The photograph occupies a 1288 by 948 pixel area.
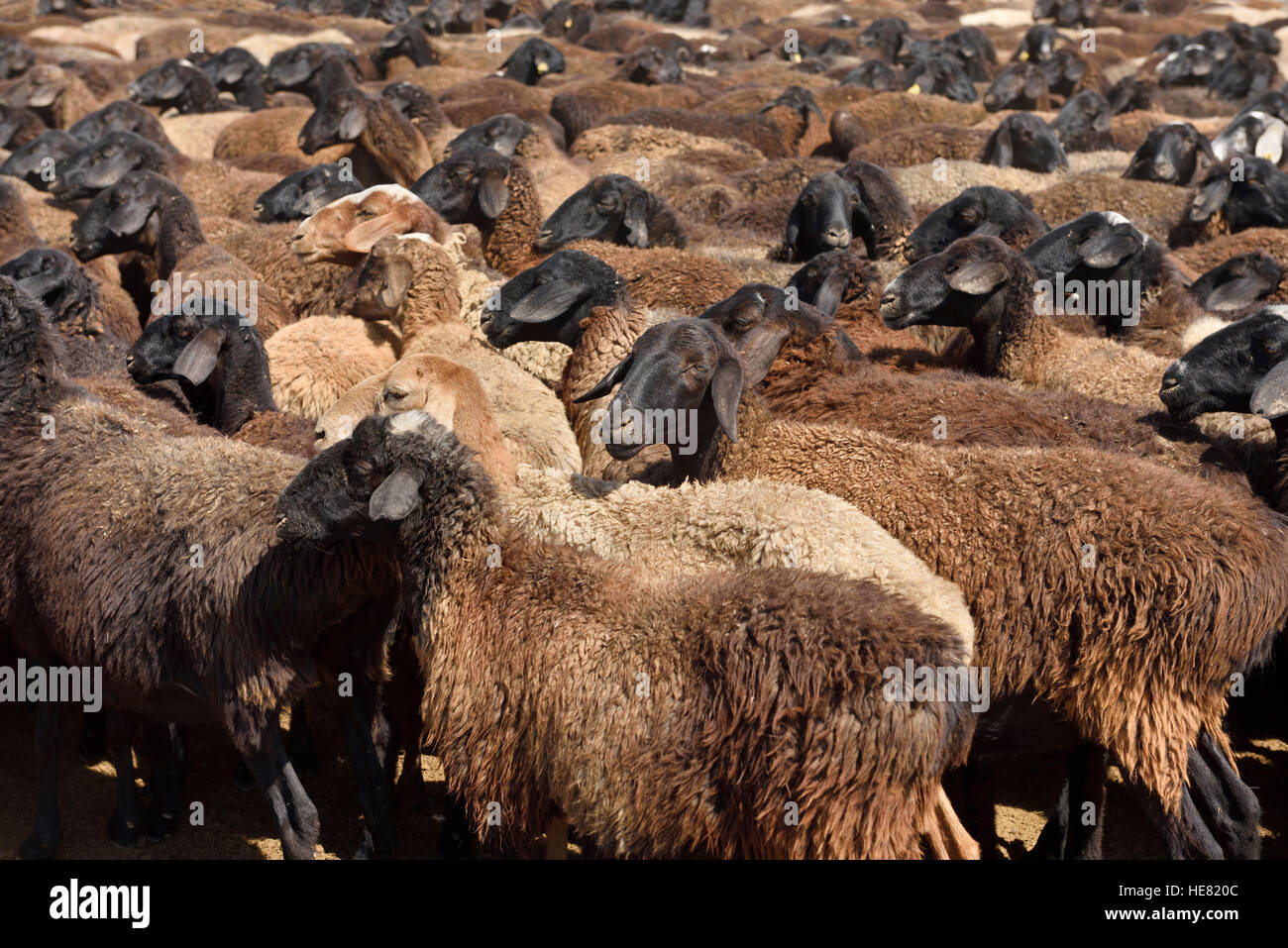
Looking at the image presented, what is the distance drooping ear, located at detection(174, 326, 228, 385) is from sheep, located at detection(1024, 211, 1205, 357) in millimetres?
4733

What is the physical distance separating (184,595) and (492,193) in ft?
17.0

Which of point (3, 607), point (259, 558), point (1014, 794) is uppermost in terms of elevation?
point (259, 558)

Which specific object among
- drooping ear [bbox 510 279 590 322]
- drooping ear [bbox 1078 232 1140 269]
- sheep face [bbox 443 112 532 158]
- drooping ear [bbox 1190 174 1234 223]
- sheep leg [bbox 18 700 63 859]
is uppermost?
drooping ear [bbox 510 279 590 322]

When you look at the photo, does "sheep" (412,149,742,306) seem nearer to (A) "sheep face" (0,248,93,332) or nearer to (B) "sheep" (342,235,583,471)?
(B) "sheep" (342,235,583,471)

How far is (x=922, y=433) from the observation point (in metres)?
5.65

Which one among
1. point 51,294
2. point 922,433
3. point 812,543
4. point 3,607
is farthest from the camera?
Result: point 51,294

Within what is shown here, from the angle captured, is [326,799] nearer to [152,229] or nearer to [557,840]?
[557,840]

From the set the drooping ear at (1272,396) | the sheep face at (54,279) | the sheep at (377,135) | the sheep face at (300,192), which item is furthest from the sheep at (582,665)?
the sheep at (377,135)

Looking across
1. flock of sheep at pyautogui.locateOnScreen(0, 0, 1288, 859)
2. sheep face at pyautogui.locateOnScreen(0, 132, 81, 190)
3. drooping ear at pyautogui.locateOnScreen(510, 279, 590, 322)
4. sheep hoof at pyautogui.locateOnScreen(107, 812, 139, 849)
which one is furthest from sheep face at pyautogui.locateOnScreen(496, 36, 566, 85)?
sheep hoof at pyautogui.locateOnScreen(107, 812, 139, 849)

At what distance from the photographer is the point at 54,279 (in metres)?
7.28

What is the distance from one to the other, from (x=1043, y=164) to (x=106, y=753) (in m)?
10.2

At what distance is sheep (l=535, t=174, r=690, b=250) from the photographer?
8.93 meters
